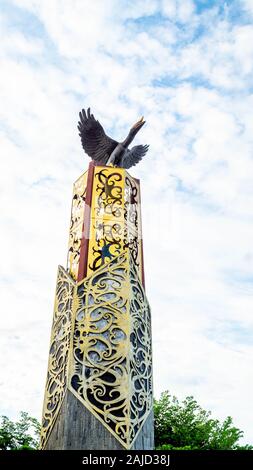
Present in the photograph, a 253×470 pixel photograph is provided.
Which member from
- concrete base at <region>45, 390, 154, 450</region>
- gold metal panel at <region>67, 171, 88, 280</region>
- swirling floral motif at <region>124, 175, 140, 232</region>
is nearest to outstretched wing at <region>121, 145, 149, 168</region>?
swirling floral motif at <region>124, 175, 140, 232</region>

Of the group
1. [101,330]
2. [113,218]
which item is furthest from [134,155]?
[101,330]

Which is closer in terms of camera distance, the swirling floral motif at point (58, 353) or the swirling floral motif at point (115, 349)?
the swirling floral motif at point (115, 349)

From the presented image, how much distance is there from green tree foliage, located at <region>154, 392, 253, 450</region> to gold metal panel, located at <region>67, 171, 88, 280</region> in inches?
403

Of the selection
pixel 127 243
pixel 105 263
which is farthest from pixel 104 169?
pixel 105 263

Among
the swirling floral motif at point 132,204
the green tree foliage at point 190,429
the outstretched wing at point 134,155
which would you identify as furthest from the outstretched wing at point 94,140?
the green tree foliage at point 190,429

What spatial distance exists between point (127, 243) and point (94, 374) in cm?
269

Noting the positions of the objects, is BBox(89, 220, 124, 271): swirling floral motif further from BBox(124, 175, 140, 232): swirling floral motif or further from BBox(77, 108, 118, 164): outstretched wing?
BBox(77, 108, 118, 164): outstretched wing

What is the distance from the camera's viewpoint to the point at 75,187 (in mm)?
9922

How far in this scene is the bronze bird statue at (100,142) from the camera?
33.6 ft

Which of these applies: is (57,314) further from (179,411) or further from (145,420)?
(179,411)

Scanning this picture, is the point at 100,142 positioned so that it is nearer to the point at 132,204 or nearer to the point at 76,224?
the point at 132,204

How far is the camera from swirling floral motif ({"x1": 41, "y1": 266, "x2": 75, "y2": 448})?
273 inches

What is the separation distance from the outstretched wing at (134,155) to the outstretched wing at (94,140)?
38 centimetres

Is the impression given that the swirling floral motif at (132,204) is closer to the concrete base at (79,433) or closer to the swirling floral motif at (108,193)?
the swirling floral motif at (108,193)
